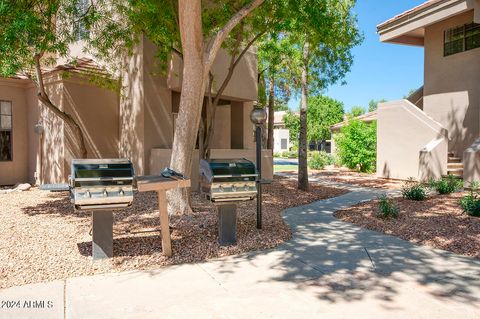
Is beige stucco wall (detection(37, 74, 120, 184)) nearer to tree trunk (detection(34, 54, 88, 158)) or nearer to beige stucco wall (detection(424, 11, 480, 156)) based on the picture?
tree trunk (detection(34, 54, 88, 158))

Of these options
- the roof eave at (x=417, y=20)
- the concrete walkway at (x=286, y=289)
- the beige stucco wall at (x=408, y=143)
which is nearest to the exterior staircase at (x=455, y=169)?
the beige stucco wall at (x=408, y=143)

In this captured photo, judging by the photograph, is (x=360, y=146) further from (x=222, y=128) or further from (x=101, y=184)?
(x=101, y=184)

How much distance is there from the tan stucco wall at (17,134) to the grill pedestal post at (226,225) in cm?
1033

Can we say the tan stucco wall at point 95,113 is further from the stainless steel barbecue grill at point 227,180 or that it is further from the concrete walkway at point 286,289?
the concrete walkway at point 286,289

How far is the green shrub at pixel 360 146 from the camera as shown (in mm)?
19469

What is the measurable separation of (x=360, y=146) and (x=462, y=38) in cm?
698

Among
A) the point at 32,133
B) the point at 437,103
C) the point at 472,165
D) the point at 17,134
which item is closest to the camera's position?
the point at 472,165

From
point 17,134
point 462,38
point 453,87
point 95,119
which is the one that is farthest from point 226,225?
point 462,38

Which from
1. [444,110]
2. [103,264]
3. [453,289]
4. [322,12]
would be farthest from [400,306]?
[444,110]

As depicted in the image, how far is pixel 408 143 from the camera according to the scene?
15.4 meters

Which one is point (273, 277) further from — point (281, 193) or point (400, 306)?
point (281, 193)

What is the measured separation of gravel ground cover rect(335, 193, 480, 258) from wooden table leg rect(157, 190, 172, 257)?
4.10 meters

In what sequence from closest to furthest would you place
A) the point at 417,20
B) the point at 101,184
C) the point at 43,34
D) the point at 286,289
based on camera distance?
1. the point at 286,289
2. the point at 101,184
3. the point at 43,34
4. the point at 417,20

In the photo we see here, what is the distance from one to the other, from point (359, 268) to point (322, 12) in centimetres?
681
